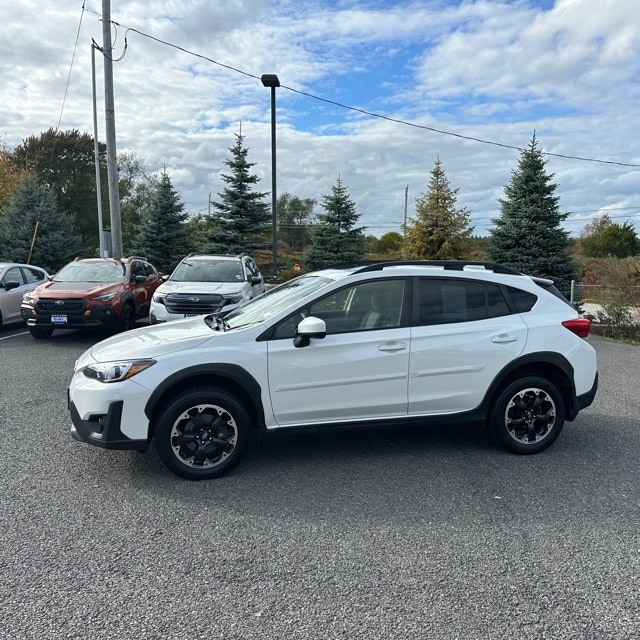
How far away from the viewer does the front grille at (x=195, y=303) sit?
10039 mm

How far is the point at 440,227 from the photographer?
76.7 ft

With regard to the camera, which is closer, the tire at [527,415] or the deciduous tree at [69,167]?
the tire at [527,415]

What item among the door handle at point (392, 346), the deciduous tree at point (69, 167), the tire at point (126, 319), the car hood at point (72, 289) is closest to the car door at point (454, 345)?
the door handle at point (392, 346)

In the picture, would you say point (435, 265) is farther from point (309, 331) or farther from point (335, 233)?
point (335, 233)

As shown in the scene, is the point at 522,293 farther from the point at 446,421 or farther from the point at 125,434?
the point at 125,434

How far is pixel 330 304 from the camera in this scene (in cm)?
436

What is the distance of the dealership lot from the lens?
2.56 meters

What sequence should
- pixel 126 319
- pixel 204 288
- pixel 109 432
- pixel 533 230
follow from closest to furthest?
pixel 109 432
pixel 204 288
pixel 126 319
pixel 533 230

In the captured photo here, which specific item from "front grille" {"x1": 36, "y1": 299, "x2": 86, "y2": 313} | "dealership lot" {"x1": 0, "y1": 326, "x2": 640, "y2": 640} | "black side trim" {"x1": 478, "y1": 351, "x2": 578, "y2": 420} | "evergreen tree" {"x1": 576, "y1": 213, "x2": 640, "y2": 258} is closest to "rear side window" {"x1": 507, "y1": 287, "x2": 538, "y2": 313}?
"black side trim" {"x1": 478, "y1": 351, "x2": 578, "y2": 420}

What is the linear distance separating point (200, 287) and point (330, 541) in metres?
7.80

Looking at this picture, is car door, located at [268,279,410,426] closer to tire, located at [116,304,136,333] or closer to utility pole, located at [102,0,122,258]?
tire, located at [116,304,136,333]

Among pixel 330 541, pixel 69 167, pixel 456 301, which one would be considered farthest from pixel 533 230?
pixel 69 167

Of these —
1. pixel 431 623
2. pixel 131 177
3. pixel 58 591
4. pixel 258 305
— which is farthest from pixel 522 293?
pixel 131 177

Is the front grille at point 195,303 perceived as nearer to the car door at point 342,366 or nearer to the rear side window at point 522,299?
the car door at point 342,366
